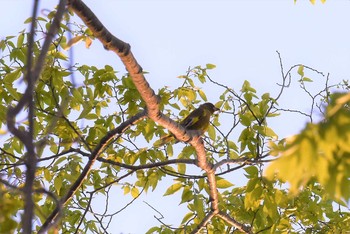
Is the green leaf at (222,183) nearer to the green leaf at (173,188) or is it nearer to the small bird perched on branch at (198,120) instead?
the green leaf at (173,188)

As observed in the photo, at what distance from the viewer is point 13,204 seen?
1.61 metres

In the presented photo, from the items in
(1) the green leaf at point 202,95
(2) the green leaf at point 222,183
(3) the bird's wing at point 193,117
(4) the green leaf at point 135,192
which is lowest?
(2) the green leaf at point 222,183

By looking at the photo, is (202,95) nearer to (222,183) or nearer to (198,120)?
(198,120)

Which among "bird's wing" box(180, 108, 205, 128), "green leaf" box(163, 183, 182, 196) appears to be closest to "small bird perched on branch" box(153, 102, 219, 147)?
"bird's wing" box(180, 108, 205, 128)

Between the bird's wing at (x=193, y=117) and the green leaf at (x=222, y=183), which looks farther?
the bird's wing at (x=193, y=117)

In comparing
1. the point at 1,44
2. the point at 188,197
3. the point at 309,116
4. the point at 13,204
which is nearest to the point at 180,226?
the point at 188,197

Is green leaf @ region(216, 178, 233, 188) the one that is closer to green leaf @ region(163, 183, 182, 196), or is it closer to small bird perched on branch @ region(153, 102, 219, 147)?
green leaf @ region(163, 183, 182, 196)

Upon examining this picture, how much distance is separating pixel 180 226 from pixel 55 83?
1391 mm

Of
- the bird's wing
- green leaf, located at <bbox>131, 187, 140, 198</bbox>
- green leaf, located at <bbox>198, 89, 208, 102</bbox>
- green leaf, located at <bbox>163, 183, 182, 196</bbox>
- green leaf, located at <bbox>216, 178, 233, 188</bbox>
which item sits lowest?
green leaf, located at <bbox>216, 178, 233, 188</bbox>

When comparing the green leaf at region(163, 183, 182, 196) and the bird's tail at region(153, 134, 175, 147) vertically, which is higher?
the bird's tail at region(153, 134, 175, 147)

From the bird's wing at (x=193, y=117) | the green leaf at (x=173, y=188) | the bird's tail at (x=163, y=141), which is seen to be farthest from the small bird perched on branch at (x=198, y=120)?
the green leaf at (x=173, y=188)

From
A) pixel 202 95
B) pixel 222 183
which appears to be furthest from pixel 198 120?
pixel 222 183

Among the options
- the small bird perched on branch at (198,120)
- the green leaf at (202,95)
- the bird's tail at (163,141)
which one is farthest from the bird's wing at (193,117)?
the bird's tail at (163,141)

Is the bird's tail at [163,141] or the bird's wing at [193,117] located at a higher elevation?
the bird's wing at [193,117]
